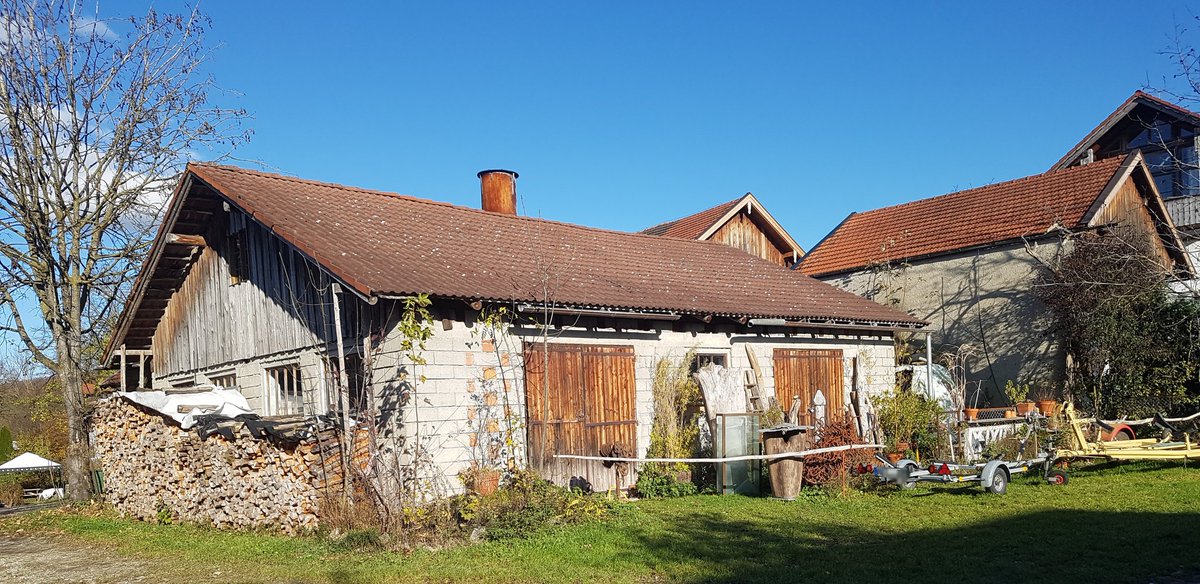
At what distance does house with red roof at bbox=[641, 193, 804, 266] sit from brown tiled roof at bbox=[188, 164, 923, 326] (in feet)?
28.4

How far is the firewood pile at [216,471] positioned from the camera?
10445mm

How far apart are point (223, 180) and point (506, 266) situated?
4.34 meters

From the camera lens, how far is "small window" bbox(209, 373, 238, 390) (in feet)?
48.3

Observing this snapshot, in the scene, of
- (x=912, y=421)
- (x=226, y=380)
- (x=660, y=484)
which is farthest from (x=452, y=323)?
(x=912, y=421)

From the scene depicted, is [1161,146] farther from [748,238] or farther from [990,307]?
[748,238]

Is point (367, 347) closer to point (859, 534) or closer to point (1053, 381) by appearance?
point (859, 534)

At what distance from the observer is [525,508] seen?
10.2 m

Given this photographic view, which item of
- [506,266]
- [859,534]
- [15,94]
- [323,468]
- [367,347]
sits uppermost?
[15,94]

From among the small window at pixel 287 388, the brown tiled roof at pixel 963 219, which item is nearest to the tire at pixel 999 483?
the brown tiled roof at pixel 963 219

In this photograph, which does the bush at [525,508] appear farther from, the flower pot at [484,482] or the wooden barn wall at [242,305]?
the wooden barn wall at [242,305]

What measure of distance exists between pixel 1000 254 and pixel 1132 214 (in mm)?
3245

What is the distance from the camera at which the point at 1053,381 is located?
18.8m

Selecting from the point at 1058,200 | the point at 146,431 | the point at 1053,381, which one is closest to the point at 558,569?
the point at 146,431

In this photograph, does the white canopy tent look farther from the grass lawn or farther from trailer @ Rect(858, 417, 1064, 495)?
trailer @ Rect(858, 417, 1064, 495)
